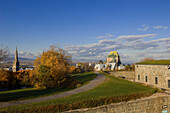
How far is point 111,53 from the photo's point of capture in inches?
6506

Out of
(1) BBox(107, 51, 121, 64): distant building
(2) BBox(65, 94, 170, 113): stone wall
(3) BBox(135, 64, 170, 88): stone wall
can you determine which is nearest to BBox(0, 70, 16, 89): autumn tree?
(2) BBox(65, 94, 170, 113): stone wall

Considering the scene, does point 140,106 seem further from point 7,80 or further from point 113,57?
point 113,57

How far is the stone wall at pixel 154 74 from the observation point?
23.2 metres

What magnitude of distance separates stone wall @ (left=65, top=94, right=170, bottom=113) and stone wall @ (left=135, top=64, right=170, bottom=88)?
1272 centimetres

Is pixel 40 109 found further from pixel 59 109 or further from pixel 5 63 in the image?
pixel 5 63

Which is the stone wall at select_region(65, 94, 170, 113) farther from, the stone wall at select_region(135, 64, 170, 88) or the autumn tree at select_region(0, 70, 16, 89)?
the autumn tree at select_region(0, 70, 16, 89)

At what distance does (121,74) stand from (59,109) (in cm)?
4614

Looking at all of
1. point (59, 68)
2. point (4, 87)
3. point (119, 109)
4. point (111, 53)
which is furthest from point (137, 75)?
point (111, 53)

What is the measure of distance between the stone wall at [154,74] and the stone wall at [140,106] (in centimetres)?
1272

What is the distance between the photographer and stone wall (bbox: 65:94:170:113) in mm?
9273

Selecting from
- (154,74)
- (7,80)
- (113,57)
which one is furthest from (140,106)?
(113,57)

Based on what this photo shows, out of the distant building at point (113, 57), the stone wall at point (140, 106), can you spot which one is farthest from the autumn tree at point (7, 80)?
the distant building at point (113, 57)

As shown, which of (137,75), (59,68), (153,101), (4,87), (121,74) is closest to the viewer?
(153,101)

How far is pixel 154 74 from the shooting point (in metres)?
25.5
